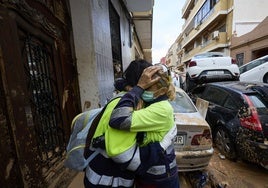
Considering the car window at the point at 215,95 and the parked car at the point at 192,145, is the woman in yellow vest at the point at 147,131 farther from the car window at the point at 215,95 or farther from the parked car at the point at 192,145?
the car window at the point at 215,95

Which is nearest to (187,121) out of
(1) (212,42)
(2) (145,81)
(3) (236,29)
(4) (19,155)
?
(2) (145,81)

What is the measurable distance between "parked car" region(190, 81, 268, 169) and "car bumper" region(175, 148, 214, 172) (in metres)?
0.82

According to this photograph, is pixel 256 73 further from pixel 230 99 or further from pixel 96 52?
pixel 96 52

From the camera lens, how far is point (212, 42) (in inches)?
739

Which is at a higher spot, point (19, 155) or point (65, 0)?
point (65, 0)

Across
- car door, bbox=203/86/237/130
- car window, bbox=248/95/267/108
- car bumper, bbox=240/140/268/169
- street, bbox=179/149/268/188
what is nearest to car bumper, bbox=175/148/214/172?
street, bbox=179/149/268/188

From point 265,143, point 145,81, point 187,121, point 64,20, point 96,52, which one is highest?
point 64,20

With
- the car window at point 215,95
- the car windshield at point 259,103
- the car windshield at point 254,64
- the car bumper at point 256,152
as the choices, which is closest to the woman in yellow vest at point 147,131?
the car bumper at point 256,152

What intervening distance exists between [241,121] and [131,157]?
318 centimetres

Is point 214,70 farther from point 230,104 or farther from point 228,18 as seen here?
point 228,18

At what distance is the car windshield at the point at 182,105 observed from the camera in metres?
3.64

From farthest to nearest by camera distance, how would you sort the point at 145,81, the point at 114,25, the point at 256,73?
1. the point at 256,73
2. the point at 114,25
3. the point at 145,81

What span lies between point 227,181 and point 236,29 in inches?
652

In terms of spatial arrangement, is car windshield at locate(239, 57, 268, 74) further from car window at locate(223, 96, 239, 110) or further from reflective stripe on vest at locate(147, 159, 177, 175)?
reflective stripe on vest at locate(147, 159, 177, 175)
